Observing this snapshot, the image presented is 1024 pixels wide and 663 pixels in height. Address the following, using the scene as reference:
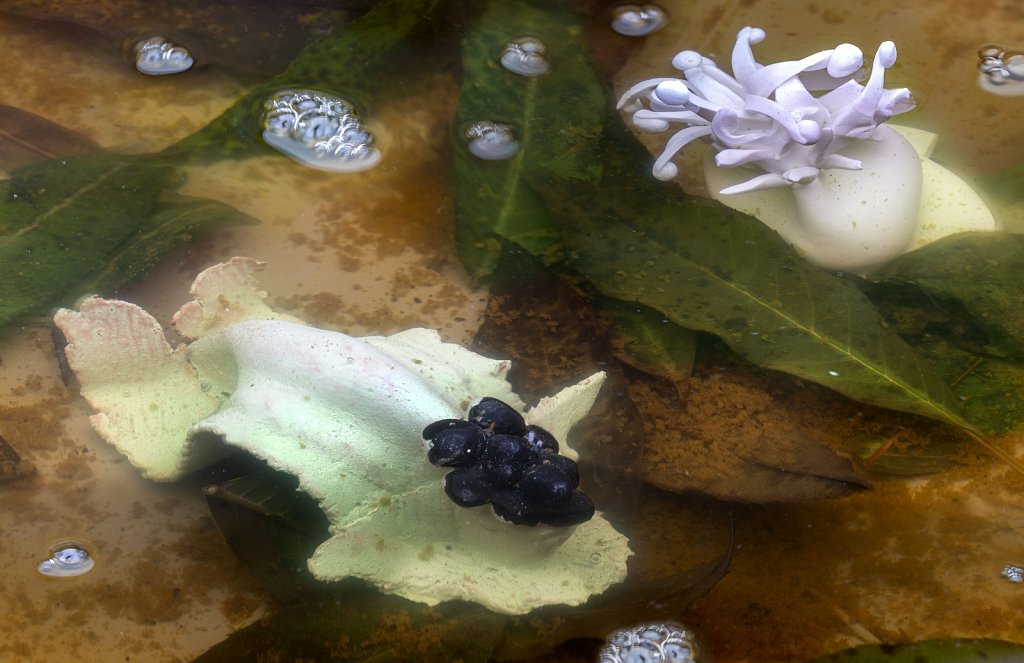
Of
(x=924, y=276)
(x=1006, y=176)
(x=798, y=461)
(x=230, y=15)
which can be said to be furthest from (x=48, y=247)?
(x=1006, y=176)

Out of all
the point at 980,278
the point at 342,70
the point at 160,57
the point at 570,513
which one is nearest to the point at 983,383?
the point at 980,278

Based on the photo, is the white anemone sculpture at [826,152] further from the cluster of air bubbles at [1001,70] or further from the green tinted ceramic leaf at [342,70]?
the green tinted ceramic leaf at [342,70]

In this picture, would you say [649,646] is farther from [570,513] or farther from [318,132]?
[318,132]

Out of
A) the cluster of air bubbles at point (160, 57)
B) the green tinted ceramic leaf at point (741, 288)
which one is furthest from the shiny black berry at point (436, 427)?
the cluster of air bubbles at point (160, 57)

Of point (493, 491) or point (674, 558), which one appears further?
point (674, 558)

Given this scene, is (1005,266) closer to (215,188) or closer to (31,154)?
(215,188)

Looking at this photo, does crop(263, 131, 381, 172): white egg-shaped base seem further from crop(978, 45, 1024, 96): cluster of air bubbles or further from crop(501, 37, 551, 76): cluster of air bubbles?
crop(978, 45, 1024, 96): cluster of air bubbles

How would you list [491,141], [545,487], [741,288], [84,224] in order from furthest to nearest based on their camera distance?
[491,141] < [84,224] < [741,288] < [545,487]

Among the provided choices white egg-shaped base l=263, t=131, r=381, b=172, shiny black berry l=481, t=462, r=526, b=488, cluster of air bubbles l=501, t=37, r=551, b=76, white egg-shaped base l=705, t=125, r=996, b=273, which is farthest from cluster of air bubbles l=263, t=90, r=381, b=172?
shiny black berry l=481, t=462, r=526, b=488
